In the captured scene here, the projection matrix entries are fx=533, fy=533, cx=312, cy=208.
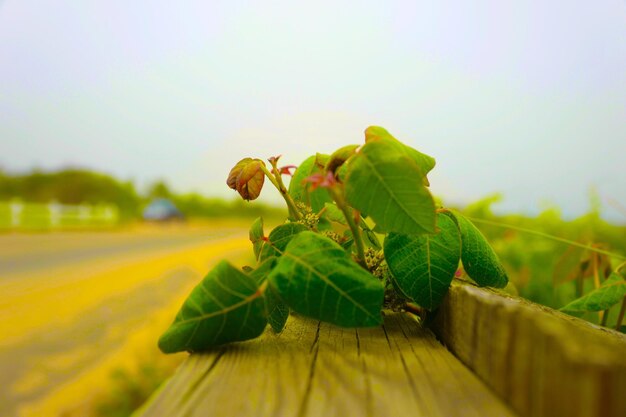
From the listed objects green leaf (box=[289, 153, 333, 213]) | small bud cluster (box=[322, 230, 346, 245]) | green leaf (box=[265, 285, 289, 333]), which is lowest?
green leaf (box=[265, 285, 289, 333])

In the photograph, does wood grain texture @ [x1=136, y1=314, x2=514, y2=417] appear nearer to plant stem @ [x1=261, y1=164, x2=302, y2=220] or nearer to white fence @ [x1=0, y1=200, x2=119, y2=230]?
plant stem @ [x1=261, y1=164, x2=302, y2=220]

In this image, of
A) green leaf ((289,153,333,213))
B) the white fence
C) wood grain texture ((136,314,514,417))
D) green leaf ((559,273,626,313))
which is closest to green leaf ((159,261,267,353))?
wood grain texture ((136,314,514,417))

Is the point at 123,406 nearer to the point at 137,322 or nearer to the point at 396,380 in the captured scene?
the point at 137,322

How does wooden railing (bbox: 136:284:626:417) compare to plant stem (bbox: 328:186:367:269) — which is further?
plant stem (bbox: 328:186:367:269)

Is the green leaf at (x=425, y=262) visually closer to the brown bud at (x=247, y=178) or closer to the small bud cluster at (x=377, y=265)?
the small bud cluster at (x=377, y=265)

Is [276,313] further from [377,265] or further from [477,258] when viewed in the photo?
[477,258]

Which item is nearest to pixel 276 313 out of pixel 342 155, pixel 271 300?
pixel 271 300
